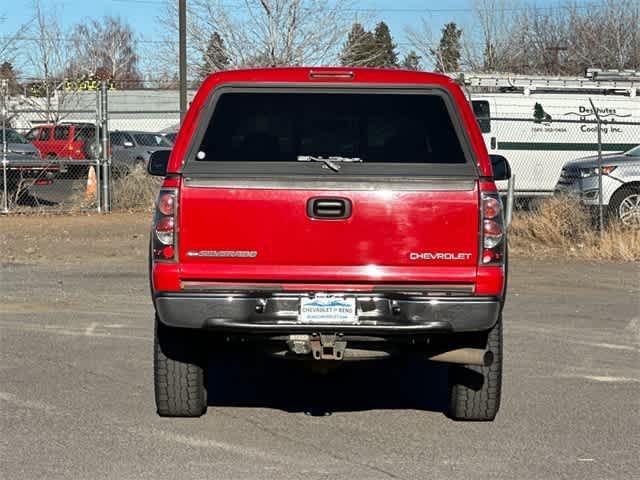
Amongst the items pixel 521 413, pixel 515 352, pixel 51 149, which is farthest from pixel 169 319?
pixel 51 149

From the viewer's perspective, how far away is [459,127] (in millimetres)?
6523

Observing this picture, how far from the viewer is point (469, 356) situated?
6.43 metres

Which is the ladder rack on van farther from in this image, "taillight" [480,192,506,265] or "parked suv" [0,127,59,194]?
"taillight" [480,192,506,265]

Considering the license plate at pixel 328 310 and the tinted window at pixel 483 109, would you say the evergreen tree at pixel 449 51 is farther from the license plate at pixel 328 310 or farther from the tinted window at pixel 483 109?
the license plate at pixel 328 310

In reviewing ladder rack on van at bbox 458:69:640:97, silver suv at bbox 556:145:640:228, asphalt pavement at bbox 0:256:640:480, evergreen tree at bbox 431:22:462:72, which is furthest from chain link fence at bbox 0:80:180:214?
evergreen tree at bbox 431:22:462:72

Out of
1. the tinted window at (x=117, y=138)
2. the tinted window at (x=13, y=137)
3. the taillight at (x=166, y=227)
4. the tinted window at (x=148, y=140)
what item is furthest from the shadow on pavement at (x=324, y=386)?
the tinted window at (x=148, y=140)

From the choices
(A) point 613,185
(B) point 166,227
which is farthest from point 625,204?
(B) point 166,227

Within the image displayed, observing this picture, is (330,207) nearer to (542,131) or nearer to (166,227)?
(166,227)

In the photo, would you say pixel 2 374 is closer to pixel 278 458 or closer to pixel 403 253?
pixel 278 458

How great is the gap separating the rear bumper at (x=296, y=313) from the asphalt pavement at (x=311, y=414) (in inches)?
25.5

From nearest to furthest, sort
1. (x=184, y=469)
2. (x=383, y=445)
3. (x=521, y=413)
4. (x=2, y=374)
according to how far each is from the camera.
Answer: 1. (x=184, y=469)
2. (x=383, y=445)
3. (x=521, y=413)
4. (x=2, y=374)

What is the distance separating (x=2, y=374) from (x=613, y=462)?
13.8ft

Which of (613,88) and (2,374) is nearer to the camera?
(2,374)

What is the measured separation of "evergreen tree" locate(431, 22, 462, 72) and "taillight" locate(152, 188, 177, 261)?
38029 millimetres
